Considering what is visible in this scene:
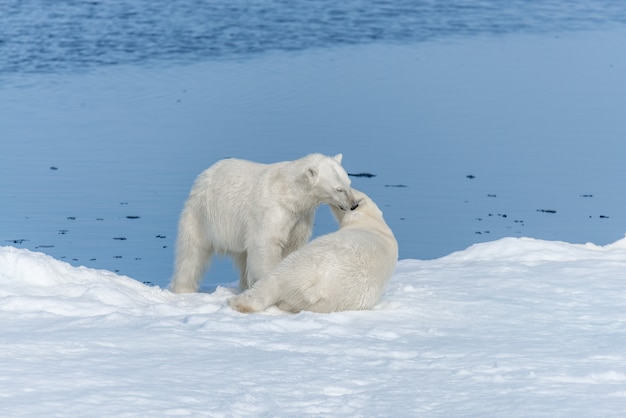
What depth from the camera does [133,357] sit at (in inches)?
210

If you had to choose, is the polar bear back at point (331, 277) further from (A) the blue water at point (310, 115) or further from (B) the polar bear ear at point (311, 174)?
(A) the blue water at point (310, 115)

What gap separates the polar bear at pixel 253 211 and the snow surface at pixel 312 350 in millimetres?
426

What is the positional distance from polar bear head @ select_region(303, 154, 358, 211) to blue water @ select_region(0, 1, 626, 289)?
307 cm

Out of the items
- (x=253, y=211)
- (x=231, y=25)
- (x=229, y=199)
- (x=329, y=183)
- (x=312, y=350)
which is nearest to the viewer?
(x=312, y=350)

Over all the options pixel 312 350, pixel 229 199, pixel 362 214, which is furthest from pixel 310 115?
pixel 312 350

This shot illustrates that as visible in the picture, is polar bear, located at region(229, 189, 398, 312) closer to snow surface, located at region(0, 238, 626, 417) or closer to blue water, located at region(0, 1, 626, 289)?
snow surface, located at region(0, 238, 626, 417)

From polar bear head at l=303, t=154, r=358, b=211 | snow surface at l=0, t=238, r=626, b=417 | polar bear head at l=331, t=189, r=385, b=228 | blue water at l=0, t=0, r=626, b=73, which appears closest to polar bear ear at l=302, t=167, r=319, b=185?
polar bear head at l=303, t=154, r=358, b=211

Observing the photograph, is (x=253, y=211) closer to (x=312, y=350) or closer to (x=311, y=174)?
(x=311, y=174)

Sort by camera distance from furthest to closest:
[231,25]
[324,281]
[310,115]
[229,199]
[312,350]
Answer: [231,25]
[310,115]
[229,199]
[324,281]
[312,350]

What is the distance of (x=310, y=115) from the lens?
16812 millimetres

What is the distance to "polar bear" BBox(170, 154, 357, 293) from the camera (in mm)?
7367

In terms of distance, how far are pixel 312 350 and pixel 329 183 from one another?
1871 mm

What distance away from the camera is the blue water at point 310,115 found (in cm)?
1191

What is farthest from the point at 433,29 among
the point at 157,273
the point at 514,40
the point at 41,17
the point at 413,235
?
the point at 157,273
